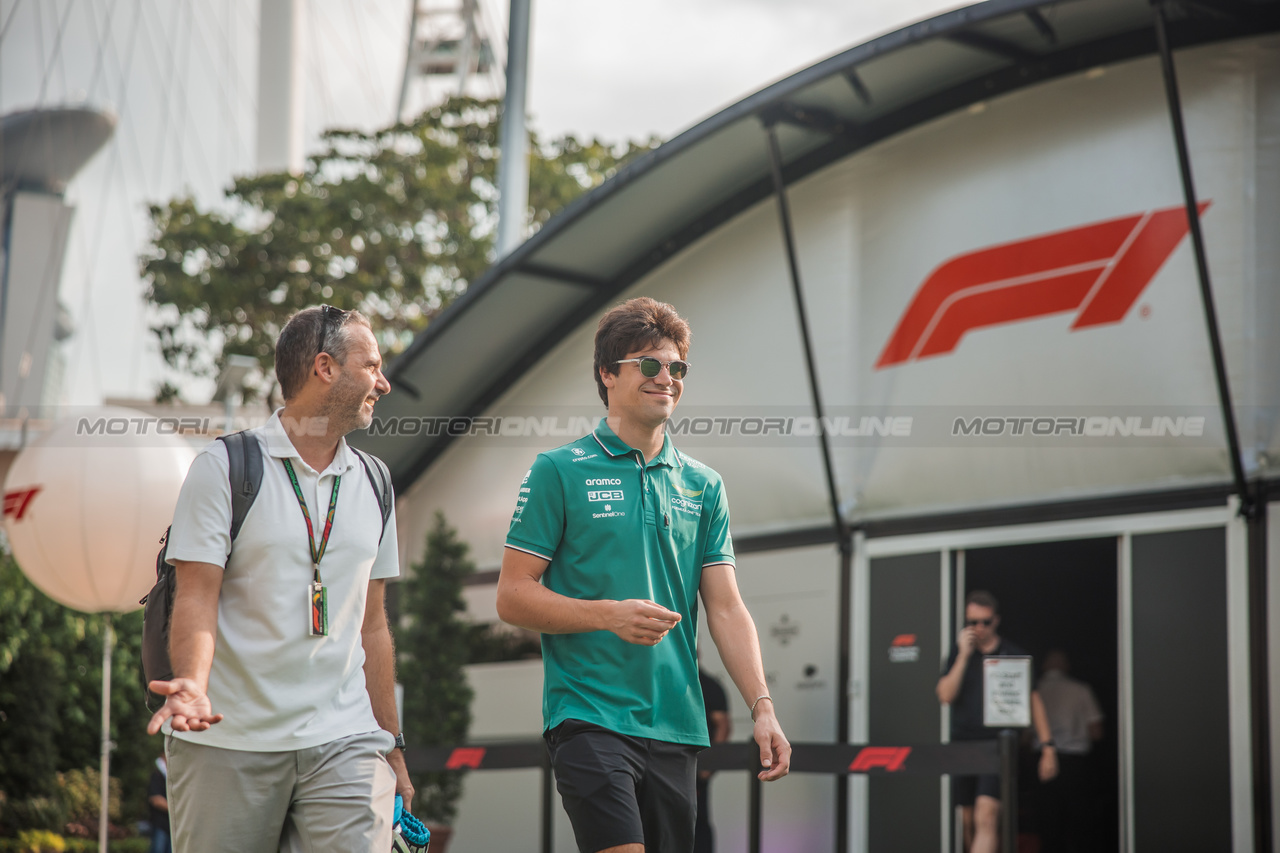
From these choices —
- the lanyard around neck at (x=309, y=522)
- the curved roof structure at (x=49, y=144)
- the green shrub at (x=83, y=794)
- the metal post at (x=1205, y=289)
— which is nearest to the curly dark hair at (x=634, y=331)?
A: the lanyard around neck at (x=309, y=522)

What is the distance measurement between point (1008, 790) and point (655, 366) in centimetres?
397

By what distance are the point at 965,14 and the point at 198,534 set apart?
21.5 feet

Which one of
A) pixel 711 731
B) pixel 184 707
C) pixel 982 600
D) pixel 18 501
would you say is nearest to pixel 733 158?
pixel 982 600

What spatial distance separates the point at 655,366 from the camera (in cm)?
363

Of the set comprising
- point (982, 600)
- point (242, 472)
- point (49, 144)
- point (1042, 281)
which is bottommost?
point (982, 600)

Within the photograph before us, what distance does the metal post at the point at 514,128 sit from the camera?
12.1 m

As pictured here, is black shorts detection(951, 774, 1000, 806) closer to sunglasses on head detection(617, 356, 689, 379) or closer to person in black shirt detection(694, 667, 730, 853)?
person in black shirt detection(694, 667, 730, 853)

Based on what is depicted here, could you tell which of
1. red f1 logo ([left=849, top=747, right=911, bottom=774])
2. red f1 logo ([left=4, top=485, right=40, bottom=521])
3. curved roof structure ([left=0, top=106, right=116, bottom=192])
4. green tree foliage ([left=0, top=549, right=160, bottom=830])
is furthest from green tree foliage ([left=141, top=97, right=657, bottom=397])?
curved roof structure ([left=0, top=106, right=116, bottom=192])

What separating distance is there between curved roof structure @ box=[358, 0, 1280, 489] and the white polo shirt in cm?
618

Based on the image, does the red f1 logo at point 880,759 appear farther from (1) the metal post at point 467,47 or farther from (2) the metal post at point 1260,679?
(1) the metal post at point 467,47

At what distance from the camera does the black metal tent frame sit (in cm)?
739

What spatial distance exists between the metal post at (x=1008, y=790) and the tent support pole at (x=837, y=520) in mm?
2519

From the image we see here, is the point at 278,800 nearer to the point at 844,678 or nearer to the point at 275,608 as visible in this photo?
the point at 275,608

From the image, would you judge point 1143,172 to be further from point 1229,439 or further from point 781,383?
point 781,383
